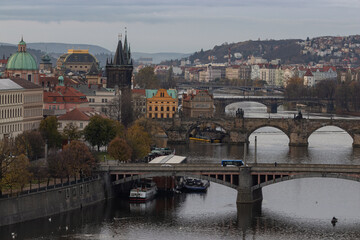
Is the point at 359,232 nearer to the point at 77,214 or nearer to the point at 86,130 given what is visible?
the point at 77,214

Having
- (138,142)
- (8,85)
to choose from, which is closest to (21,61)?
(8,85)

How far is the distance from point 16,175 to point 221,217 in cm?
1217

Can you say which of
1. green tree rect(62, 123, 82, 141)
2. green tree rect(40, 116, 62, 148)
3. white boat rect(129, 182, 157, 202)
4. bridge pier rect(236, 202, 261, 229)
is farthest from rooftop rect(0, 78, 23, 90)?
bridge pier rect(236, 202, 261, 229)

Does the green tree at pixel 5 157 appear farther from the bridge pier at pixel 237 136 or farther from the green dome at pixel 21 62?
the bridge pier at pixel 237 136

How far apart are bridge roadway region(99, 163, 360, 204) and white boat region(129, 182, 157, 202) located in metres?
1.25

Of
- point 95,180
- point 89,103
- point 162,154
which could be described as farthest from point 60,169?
point 89,103

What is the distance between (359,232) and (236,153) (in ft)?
133

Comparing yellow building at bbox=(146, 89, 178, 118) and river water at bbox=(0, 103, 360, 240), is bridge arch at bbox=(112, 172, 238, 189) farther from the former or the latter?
yellow building at bbox=(146, 89, 178, 118)

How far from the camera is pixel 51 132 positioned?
8375 cm

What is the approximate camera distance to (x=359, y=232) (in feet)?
204

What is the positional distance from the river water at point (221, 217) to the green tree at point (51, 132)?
38.0 feet

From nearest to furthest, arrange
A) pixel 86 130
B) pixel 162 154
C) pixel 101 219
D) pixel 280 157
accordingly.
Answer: pixel 101 219 → pixel 86 130 → pixel 162 154 → pixel 280 157

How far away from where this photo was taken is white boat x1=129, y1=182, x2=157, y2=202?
7188 cm

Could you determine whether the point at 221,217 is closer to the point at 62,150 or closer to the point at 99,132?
the point at 62,150
